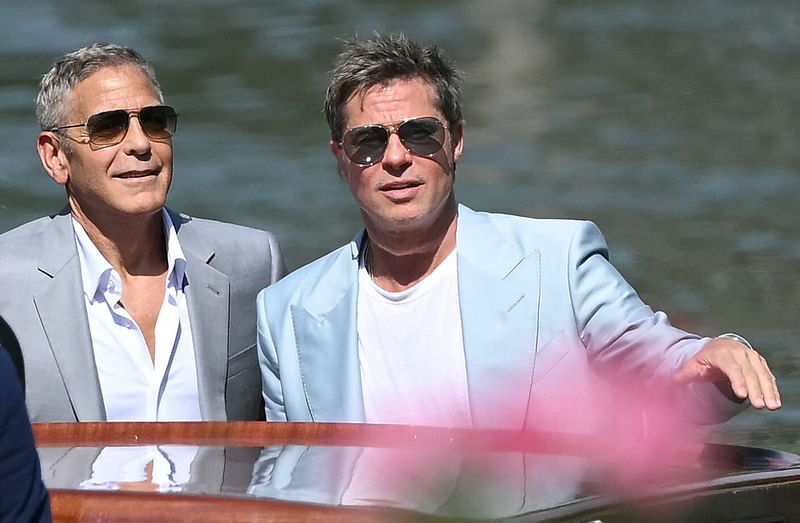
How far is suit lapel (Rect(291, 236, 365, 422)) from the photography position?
3748 mm

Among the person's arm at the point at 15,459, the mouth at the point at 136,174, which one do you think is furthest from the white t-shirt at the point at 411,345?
the person's arm at the point at 15,459

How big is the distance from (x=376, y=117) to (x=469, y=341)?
1.60ft

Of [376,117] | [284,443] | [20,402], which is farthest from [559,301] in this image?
[20,402]

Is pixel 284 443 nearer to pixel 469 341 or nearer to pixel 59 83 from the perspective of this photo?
pixel 469 341

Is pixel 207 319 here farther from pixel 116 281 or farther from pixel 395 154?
pixel 395 154

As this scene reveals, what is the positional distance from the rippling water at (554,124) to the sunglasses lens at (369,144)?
9.82 feet

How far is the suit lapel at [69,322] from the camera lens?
389cm

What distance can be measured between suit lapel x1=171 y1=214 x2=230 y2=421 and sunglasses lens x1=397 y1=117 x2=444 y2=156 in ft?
2.12

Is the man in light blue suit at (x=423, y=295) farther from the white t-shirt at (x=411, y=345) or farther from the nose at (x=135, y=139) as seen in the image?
the nose at (x=135, y=139)

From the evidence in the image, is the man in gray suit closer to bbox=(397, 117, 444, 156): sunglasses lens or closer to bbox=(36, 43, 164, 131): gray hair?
bbox=(36, 43, 164, 131): gray hair

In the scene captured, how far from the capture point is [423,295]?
12.6 ft

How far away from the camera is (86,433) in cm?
335

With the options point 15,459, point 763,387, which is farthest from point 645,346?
point 15,459

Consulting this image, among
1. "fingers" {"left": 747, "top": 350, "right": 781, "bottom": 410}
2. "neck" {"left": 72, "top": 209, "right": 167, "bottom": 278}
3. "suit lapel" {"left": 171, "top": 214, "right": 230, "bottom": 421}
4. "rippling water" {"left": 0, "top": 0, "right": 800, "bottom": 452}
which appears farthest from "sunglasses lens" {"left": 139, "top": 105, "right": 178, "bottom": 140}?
"rippling water" {"left": 0, "top": 0, "right": 800, "bottom": 452}
